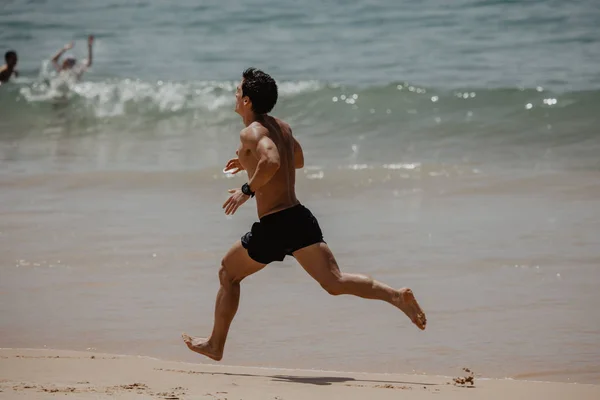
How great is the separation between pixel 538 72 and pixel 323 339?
46.8 ft

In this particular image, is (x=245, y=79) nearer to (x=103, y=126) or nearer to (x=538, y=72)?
(x=103, y=126)

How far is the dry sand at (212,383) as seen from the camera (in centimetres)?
518

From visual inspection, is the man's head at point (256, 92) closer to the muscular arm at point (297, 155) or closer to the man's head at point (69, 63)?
the muscular arm at point (297, 155)

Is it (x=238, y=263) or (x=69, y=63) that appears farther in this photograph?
(x=69, y=63)

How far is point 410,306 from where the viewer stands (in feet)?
18.9

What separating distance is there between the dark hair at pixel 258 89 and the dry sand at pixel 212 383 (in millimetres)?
1396

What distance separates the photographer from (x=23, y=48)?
1057 inches

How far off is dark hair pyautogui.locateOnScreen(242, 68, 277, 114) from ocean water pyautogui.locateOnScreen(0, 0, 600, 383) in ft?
5.13

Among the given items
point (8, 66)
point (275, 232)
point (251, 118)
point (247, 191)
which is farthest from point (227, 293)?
point (8, 66)

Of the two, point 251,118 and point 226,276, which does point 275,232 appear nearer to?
point 226,276

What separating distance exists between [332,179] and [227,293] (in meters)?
7.46

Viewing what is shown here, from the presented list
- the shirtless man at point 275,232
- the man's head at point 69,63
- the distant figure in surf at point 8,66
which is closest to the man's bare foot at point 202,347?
the shirtless man at point 275,232

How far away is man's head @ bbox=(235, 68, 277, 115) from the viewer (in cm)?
577

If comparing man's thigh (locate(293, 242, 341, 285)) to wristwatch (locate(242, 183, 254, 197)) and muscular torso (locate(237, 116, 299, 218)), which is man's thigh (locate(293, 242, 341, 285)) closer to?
muscular torso (locate(237, 116, 299, 218))
